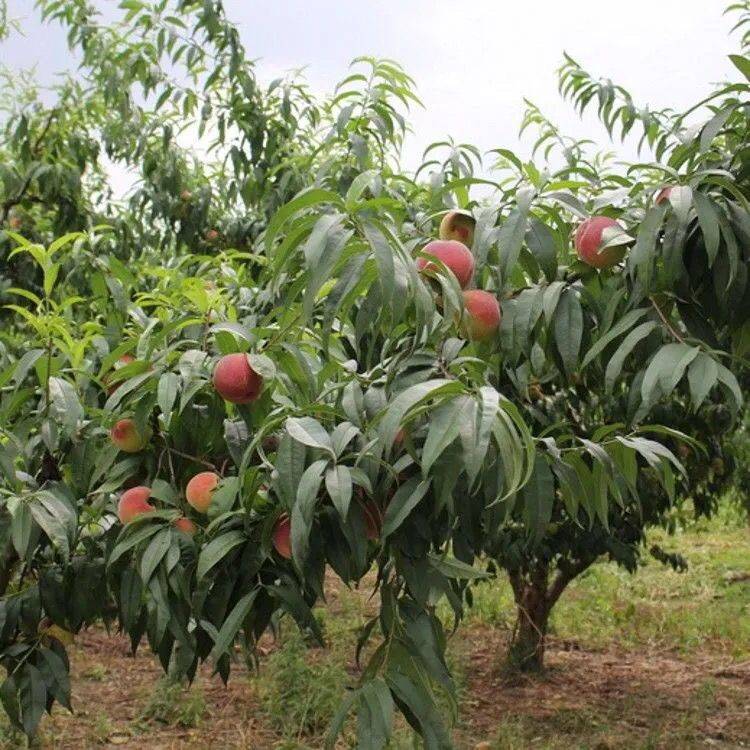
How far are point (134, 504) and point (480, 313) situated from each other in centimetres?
53

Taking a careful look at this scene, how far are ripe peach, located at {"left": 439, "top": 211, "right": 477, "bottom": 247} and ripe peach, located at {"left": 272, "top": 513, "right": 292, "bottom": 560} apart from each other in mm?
411

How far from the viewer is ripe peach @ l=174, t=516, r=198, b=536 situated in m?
1.27

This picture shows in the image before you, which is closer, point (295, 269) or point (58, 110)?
point (295, 269)

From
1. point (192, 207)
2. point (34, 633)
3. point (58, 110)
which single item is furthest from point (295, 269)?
point (58, 110)

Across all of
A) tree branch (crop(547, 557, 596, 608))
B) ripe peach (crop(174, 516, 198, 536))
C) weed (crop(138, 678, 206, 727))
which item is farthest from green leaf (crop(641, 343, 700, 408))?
weed (crop(138, 678, 206, 727))

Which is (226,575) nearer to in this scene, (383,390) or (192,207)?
(383,390)

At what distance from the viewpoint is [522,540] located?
11.0 ft

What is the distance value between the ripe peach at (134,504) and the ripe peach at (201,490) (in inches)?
2.4

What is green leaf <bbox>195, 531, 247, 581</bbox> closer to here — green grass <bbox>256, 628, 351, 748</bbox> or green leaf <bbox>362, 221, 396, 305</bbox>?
green leaf <bbox>362, 221, 396, 305</bbox>

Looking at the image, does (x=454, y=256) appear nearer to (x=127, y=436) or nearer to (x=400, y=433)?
(x=400, y=433)

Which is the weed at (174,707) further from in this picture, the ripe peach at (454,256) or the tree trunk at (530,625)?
the ripe peach at (454,256)

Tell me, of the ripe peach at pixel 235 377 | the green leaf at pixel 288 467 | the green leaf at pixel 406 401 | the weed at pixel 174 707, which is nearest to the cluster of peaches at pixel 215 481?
the ripe peach at pixel 235 377

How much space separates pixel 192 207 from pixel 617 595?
3585 mm

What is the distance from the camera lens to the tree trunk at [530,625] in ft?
14.0
